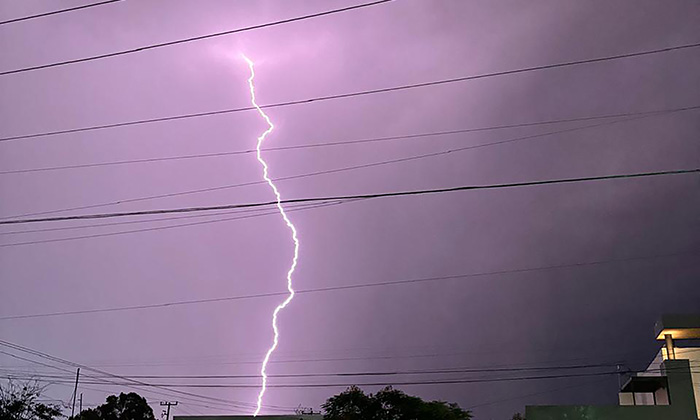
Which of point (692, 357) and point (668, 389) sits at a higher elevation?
point (692, 357)

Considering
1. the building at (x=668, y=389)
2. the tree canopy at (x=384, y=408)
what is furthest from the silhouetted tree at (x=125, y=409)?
the building at (x=668, y=389)

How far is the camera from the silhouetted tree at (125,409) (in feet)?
177

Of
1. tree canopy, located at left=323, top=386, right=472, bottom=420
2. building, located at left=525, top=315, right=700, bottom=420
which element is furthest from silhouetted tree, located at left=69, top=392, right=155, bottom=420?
building, located at left=525, top=315, right=700, bottom=420

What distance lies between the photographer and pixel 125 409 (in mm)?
55125

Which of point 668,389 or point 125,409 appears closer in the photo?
point 668,389

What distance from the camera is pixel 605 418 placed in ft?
89.3

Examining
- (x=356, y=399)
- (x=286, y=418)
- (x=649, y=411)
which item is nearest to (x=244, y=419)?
(x=286, y=418)

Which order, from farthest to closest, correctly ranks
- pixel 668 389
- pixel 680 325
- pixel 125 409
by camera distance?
pixel 125 409
pixel 680 325
pixel 668 389

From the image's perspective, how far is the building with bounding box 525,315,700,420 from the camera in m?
26.8

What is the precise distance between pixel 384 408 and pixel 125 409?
26912mm

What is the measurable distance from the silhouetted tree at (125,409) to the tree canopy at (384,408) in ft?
79.0

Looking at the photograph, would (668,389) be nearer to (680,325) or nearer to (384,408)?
(680,325)

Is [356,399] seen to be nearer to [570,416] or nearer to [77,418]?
[570,416]

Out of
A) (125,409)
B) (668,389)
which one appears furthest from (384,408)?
(125,409)
